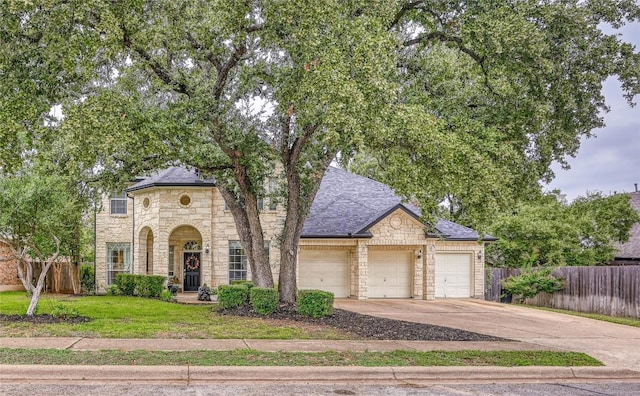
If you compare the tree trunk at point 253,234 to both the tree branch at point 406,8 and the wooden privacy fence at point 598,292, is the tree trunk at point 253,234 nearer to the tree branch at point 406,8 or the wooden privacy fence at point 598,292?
the tree branch at point 406,8

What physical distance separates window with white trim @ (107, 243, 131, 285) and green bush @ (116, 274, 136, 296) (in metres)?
0.74

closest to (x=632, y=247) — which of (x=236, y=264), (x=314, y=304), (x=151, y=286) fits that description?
(x=236, y=264)

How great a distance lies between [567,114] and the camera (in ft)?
43.2

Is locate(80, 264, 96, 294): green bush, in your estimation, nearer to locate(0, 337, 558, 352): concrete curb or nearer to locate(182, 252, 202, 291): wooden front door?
locate(182, 252, 202, 291): wooden front door

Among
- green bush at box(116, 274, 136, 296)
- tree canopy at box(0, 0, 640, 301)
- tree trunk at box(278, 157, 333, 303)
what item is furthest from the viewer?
green bush at box(116, 274, 136, 296)

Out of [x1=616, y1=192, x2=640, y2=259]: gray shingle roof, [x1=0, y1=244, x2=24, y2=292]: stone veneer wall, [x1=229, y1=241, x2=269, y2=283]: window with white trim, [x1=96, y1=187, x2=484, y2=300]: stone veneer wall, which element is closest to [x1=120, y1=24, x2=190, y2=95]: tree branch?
[x1=96, y1=187, x2=484, y2=300]: stone veneer wall

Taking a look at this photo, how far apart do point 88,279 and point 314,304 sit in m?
15.6

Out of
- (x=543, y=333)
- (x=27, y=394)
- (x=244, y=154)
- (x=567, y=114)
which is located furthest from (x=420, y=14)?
(x=27, y=394)

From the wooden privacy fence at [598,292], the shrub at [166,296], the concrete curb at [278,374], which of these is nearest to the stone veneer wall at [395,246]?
the wooden privacy fence at [598,292]

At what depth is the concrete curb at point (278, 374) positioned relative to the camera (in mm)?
8039

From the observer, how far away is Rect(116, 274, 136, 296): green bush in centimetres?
2422

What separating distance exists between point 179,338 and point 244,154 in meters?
5.76

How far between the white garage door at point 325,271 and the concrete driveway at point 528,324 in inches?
61.4

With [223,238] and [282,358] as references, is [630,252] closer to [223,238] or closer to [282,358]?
[223,238]
